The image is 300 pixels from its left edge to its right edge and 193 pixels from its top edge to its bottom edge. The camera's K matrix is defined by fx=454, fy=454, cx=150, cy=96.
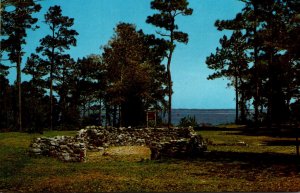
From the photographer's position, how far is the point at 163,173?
698 inches

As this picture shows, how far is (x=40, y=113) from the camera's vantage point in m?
56.4

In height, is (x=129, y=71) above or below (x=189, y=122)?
above

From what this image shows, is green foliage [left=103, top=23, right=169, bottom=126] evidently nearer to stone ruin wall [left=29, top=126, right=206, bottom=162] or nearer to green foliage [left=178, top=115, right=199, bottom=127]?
green foliage [left=178, top=115, right=199, bottom=127]

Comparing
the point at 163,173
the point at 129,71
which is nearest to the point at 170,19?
the point at 129,71

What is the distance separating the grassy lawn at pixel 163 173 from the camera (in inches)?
565

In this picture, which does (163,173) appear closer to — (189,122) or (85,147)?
(85,147)

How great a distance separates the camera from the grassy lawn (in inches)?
565

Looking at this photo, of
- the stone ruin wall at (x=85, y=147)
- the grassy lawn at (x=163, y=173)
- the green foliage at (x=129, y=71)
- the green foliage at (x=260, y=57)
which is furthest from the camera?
the green foliage at (x=129, y=71)

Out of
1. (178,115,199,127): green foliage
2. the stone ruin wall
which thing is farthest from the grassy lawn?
(178,115,199,127): green foliage

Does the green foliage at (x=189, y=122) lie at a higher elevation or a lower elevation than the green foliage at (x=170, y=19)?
lower

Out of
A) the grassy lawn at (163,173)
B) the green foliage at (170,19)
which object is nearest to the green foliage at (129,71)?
the green foliage at (170,19)

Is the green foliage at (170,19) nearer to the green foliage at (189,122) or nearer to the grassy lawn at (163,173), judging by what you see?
the green foliage at (189,122)

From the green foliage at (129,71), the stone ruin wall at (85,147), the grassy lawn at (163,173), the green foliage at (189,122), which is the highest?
the green foliage at (129,71)

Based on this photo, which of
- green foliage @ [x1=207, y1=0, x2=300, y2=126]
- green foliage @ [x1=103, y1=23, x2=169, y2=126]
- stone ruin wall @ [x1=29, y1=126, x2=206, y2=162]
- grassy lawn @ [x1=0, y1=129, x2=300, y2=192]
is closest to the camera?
grassy lawn @ [x1=0, y1=129, x2=300, y2=192]
